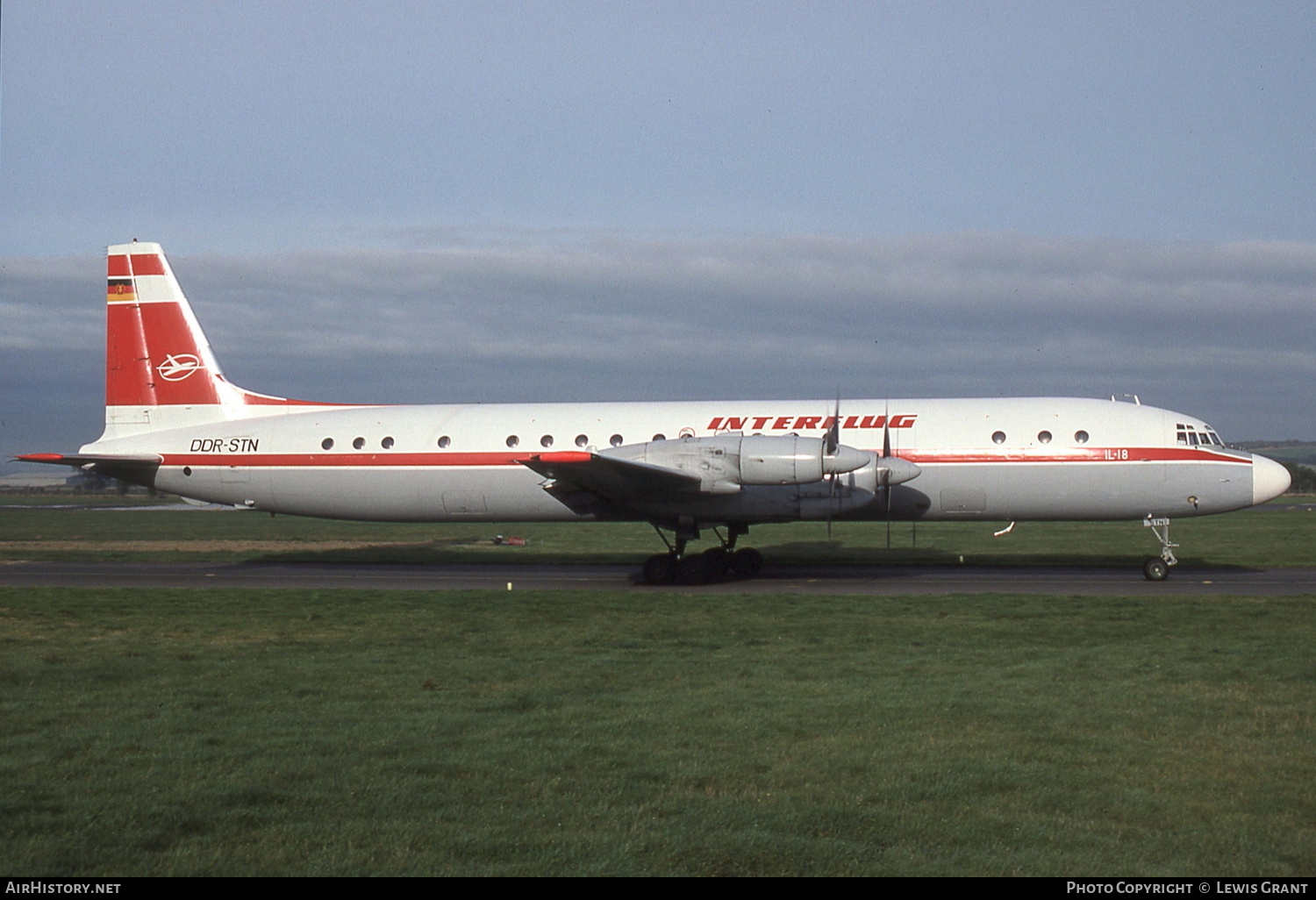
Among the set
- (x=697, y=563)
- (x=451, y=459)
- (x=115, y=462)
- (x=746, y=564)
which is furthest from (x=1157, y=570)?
(x=115, y=462)

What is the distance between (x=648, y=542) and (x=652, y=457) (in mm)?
15218

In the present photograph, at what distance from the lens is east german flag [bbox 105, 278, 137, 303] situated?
1019 inches

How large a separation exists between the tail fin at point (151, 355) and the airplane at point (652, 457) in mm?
43

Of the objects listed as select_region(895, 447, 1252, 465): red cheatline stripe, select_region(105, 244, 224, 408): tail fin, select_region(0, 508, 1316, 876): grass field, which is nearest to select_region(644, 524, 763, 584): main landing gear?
select_region(895, 447, 1252, 465): red cheatline stripe

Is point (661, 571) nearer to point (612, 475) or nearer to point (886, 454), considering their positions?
point (612, 475)

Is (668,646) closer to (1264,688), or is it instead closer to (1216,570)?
(1264,688)

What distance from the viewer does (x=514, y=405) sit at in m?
25.3

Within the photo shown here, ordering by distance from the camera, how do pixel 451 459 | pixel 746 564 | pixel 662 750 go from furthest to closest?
pixel 451 459 < pixel 746 564 < pixel 662 750

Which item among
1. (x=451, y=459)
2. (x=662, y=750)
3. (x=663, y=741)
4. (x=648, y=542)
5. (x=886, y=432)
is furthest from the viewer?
(x=648, y=542)

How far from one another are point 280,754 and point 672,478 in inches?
510

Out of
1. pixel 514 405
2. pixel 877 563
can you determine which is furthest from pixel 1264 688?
pixel 514 405

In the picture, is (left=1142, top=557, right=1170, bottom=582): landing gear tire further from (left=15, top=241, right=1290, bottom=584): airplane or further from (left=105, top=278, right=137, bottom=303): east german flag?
(left=105, top=278, right=137, bottom=303): east german flag

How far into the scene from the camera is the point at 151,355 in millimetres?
25875

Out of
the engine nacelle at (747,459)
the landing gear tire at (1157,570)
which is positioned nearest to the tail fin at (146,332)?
the engine nacelle at (747,459)
